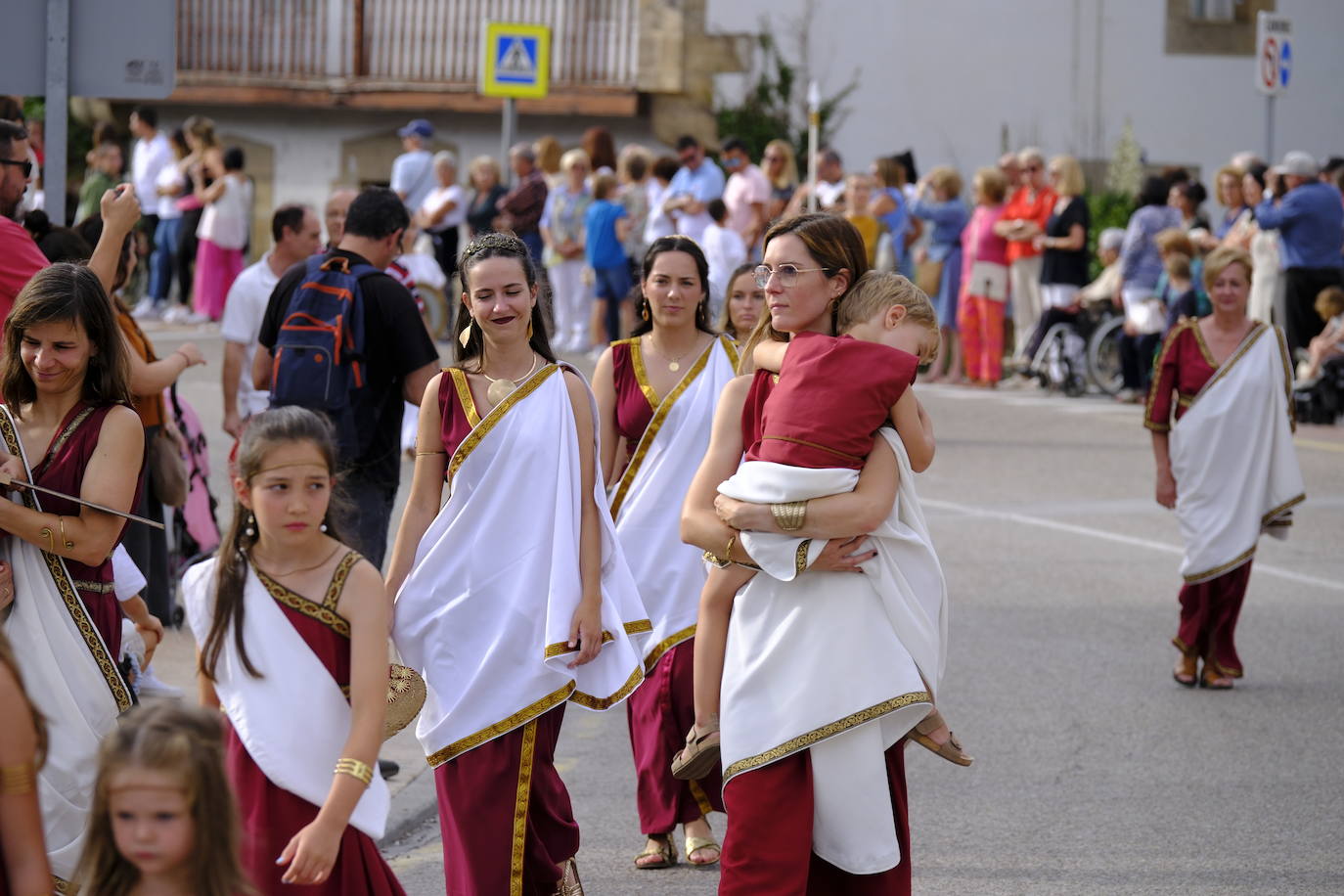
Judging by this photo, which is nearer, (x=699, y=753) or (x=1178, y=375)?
(x=699, y=753)

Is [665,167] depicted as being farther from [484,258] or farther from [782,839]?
[782,839]

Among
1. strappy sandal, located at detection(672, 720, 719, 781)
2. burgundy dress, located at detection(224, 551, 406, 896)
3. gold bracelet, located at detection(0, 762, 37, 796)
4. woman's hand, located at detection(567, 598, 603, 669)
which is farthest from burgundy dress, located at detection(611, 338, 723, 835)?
gold bracelet, located at detection(0, 762, 37, 796)

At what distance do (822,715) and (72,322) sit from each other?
75.7 inches

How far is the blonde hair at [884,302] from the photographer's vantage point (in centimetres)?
441

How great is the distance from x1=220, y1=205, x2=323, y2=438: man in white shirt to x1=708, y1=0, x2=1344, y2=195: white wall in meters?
19.7

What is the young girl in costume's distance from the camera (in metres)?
3.71

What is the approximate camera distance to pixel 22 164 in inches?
247

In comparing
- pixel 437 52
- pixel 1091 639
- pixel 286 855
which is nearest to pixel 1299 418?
pixel 1091 639

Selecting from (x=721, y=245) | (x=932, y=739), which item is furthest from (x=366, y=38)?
(x=932, y=739)

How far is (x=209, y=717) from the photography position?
3.09m

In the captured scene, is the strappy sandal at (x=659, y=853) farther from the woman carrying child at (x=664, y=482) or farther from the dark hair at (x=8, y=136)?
the dark hair at (x=8, y=136)

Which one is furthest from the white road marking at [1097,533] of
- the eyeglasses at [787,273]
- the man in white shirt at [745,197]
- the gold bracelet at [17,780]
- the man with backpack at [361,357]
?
the gold bracelet at [17,780]

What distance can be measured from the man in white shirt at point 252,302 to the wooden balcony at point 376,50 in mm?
19317

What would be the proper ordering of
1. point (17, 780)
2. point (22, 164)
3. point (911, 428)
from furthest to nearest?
point (22, 164), point (911, 428), point (17, 780)
